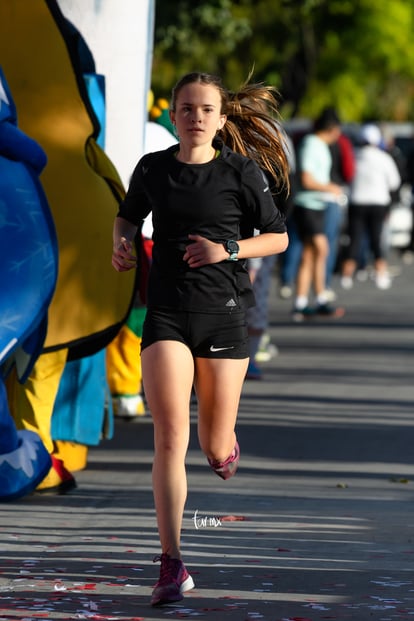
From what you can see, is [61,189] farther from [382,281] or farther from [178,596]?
[382,281]

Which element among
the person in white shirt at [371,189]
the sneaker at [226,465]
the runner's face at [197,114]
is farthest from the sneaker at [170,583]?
the person in white shirt at [371,189]

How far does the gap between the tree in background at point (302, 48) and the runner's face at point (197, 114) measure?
12.0 metres

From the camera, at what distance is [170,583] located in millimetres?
5367

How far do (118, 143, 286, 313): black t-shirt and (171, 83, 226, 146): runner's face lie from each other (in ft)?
0.32

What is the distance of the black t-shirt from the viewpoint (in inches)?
216

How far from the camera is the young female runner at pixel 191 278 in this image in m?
5.42

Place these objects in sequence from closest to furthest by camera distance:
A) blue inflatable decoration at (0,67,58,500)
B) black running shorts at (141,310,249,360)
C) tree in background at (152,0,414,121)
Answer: black running shorts at (141,310,249,360)
blue inflatable decoration at (0,67,58,500)
tree in background at (152,0,414,121)

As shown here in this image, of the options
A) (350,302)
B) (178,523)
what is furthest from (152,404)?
(350,302)

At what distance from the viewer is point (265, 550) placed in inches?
247

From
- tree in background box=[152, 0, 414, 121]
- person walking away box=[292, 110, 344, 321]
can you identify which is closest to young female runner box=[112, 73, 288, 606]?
person walking away box=[292, 110, 344, 321]

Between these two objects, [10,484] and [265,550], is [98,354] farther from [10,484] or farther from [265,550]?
[265,550]

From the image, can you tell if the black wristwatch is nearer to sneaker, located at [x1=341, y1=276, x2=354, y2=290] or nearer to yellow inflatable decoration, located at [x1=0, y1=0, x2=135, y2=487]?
yellow inflatable decoration, located at [x1=0, y1=0, x2=135, y2=487]

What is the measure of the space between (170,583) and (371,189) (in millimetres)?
13667

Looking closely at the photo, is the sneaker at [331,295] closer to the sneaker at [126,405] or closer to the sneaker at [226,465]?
the sneaker at [126,405]
